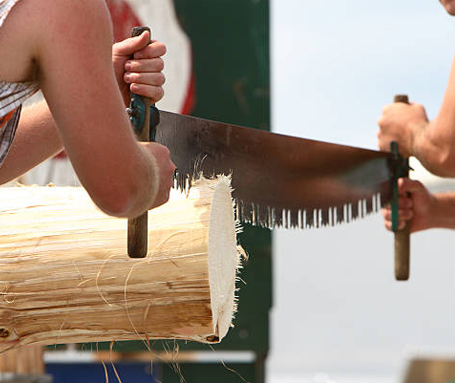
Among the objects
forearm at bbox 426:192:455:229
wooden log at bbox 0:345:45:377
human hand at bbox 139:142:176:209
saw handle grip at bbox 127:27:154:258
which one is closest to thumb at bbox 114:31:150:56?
saw handle grip at bbox 127:27:154:258

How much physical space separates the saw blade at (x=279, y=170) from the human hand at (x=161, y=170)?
0.35 m

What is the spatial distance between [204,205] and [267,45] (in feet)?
10.2

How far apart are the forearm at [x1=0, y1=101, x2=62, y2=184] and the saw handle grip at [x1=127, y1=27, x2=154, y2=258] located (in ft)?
0.99

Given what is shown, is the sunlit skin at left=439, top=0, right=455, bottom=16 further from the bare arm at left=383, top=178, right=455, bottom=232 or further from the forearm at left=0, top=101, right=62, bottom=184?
the forearm at left=0, top=101, right=62, bottom=184

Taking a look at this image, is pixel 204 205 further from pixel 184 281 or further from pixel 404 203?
pixel 404 203

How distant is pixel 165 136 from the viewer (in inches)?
89.9

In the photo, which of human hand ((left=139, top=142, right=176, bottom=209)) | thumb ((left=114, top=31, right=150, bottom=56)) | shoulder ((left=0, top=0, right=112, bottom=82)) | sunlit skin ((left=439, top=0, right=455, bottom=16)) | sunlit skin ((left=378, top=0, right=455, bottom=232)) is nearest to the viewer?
shoulder ((left=0, top=0, right=112, bottom=82))

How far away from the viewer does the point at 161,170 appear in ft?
5.70

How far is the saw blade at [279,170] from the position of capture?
91.7 inches

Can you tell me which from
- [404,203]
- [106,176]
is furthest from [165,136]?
[404,203]

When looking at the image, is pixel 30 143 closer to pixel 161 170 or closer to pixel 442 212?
pixel 161 170

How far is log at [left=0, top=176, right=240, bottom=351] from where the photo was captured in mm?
1856

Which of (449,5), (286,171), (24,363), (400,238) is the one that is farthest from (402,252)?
(24,363)

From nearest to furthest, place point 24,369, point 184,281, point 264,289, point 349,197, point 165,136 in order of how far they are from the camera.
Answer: point 184,281 < point 165,136 < point 349,197 < point 24,369 < point 264,289
